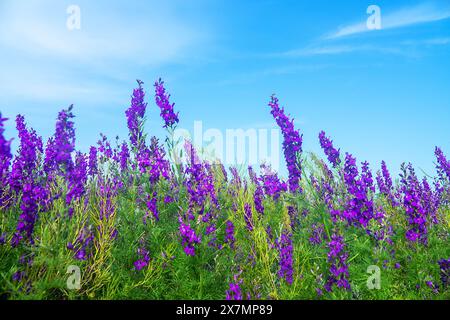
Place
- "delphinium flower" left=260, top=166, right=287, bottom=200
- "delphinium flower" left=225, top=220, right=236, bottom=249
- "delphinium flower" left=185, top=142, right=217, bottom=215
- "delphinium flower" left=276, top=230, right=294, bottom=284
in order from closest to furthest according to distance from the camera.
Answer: "delphinium flower" left=276, top=230, right=294, bottom=284, "delphinium flower" left=185, top=142, right=217, bottom=215, "delphinium flower" left=225, top=220, right=236, bottom=249, "delphinium flower" left=260, top=166, right=287, bottom=200

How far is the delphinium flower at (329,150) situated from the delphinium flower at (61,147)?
469 cm

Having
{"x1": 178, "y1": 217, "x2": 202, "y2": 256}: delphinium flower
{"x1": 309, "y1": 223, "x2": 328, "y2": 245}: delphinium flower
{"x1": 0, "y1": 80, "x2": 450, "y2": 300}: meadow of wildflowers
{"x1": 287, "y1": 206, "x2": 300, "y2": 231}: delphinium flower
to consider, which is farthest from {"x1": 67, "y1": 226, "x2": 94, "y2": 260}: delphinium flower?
{"x1": 287, "y1": 206, "x2": 300, "y2": 231}: delphinium flower

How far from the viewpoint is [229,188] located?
8227 mm

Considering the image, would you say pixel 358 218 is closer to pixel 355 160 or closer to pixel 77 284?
pixel 355 160

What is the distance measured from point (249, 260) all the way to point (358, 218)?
1.68m

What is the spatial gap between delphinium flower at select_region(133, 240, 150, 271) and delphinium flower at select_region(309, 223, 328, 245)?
2509 mm

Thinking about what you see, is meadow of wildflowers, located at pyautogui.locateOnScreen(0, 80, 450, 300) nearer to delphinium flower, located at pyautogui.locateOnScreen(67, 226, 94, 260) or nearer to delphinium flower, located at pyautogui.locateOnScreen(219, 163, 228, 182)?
delphinium flower, located at pyautogui.locateOnScreen(67, 226, 94, 260)

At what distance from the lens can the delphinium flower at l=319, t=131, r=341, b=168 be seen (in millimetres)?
6934

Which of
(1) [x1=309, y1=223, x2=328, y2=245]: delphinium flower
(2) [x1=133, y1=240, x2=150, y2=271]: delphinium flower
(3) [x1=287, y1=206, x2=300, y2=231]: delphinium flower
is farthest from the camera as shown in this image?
(3) [x1=287, y1=206, x2=300, y2=231]: delphinium flower

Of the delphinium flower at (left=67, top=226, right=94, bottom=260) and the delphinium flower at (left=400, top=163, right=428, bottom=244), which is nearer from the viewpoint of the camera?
the delphinium flower at (left=67, top=226, right=94, bottom=260)

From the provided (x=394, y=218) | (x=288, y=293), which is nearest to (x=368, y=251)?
(x=288, y=293)

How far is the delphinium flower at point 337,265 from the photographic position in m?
4.16

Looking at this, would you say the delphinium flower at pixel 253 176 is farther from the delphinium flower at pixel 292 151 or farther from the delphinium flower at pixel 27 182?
the delphinium flower at pixel 27 182

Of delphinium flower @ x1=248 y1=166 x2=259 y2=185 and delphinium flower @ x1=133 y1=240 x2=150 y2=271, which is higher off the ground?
delphinium flower @ x1=248 y1=166 x2=259 y2=185
